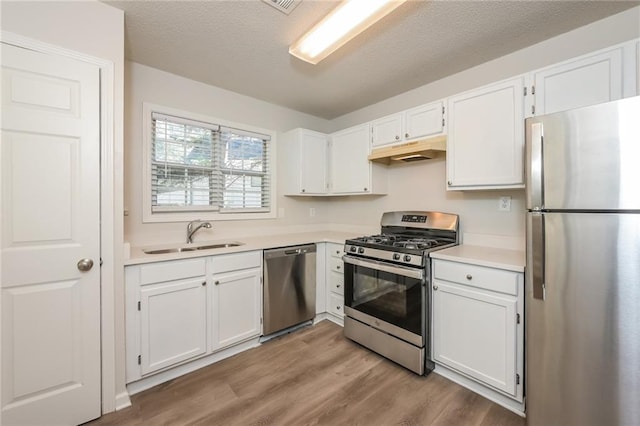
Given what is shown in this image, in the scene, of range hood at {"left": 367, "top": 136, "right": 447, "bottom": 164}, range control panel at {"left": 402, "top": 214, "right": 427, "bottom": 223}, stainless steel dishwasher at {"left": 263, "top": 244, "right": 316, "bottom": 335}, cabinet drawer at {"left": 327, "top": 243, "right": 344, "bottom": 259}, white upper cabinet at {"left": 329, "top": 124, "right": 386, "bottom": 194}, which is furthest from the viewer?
white upper cabinet at {"left": 329, "top": 124, "right": 386, "bottom": 194}

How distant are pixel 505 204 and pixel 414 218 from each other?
0.78 metres

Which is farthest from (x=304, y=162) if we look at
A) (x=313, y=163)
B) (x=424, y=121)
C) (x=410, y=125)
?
(x=424, y=121)

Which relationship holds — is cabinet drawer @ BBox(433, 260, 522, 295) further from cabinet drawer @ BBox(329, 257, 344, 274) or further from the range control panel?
cabinet drawer @ BBox(329, 257, 344, 274)

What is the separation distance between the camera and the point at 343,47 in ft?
6.93

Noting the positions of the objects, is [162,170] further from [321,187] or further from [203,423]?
[203,423]

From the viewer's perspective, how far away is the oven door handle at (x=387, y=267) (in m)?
1.99

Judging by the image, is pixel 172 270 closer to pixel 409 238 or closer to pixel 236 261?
pixel 236 261

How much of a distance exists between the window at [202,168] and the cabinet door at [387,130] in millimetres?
1279

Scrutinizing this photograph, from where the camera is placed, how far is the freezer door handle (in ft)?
4.54

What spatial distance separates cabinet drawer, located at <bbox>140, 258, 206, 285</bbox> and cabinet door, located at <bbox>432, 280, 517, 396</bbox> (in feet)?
6.03

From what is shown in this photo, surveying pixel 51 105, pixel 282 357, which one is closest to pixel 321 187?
pixel 282 357

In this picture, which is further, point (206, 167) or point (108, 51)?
point (206, 167)

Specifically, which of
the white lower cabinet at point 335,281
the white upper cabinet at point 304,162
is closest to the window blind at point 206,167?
the white upper cabinet at point 304,162

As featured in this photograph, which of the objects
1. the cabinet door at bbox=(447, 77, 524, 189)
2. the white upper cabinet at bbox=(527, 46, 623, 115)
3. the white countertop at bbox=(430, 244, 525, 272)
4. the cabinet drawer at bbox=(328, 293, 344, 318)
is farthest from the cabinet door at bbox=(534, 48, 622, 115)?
the cabinet drawer at bbox=(328, 293, 344, 318)
